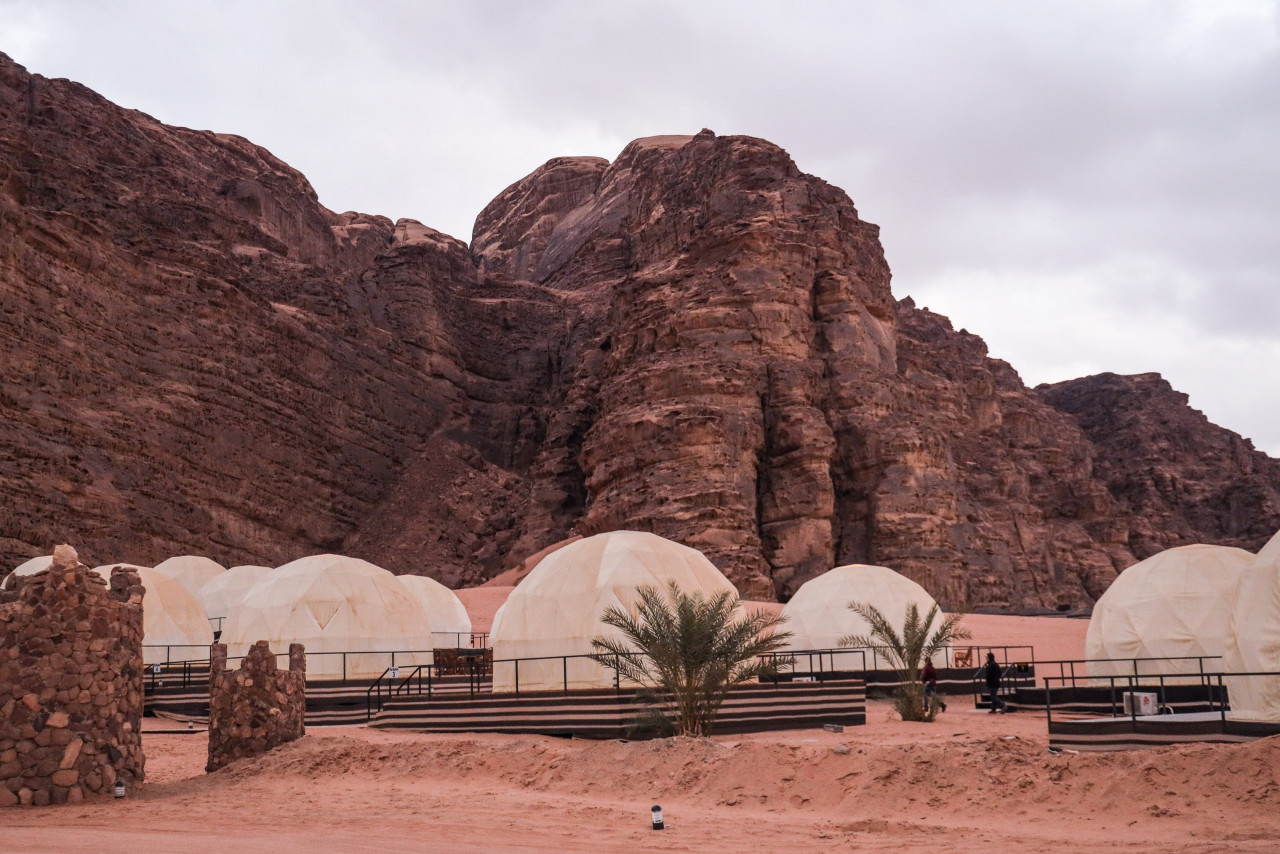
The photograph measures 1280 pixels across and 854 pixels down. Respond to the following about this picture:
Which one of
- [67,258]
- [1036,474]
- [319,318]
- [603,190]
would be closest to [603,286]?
[603,190]

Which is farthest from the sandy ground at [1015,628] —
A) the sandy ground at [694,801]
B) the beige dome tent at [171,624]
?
the sandy ground at [694,801]

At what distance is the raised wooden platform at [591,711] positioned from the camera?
1847cm

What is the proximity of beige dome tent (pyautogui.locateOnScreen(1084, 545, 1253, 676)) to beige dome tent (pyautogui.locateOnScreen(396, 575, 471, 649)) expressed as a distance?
79.7ft

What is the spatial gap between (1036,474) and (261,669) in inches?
3586

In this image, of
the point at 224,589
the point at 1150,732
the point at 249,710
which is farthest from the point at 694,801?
the point at 224,589

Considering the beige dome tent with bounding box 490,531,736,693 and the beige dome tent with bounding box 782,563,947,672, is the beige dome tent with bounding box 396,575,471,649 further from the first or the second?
the beige dome tent with bounding box 490,531,736,693

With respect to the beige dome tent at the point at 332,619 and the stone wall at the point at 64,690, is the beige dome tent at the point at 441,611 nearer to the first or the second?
the beige dome tent at the point at 332,619

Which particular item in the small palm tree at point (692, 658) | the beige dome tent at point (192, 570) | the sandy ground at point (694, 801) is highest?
the beige dome tent at point (192, 570)

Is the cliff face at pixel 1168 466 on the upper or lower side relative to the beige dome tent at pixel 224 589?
upper

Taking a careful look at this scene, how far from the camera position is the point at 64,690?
14.5 meters

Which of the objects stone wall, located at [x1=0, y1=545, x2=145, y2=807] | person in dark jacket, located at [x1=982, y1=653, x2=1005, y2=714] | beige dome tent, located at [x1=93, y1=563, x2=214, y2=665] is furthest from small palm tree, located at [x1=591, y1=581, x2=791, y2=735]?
beige dome tent, located at [x1=93, y1=563, x2=214, y2=665]

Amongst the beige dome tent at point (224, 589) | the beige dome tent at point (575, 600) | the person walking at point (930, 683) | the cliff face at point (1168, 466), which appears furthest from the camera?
the cliff face at point (1168, 466)

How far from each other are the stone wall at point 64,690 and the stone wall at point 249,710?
2.50 metres

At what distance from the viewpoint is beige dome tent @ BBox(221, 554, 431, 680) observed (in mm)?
28297
